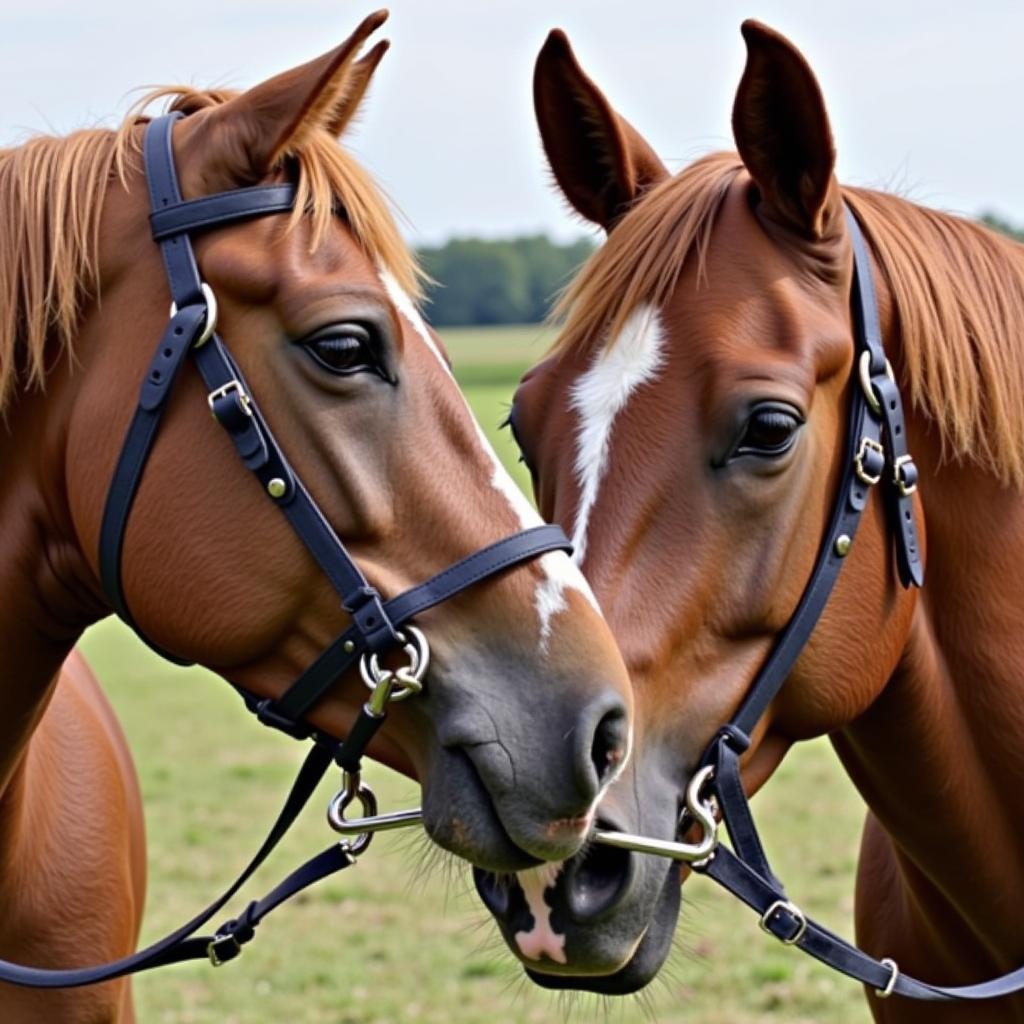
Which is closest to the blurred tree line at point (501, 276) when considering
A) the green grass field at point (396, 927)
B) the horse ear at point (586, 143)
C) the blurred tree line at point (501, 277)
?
the blurred tree line at point (501, 277)

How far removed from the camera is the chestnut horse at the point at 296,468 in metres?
2.64

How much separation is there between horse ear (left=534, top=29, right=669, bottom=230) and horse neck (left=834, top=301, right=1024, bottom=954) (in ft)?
2.56

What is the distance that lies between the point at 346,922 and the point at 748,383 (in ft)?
19.0

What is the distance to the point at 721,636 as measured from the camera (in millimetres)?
3016

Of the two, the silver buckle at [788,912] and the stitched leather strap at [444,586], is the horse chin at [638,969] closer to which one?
the silver buckle at [788,912]

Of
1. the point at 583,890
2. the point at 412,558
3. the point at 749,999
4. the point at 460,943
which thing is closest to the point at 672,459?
the point at 412,558

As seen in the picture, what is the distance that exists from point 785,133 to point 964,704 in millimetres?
1269

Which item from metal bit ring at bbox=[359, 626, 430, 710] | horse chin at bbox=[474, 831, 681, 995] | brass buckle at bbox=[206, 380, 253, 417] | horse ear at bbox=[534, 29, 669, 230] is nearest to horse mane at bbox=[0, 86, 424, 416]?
brass buckle at bbox=[206, 380, 253, 417]

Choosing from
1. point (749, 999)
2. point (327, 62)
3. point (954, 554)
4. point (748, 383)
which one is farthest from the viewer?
point (749, 999)

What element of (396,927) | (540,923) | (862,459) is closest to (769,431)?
(862,459)

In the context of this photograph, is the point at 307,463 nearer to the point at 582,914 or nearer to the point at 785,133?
the point at 582,914

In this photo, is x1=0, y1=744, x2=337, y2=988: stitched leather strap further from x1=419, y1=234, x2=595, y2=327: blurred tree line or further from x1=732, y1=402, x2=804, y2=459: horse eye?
x1=419, y1=234, x2=595, y2=327: blurred tree line

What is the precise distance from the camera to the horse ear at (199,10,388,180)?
2.72 metres

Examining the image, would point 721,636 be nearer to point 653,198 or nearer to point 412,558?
point 412,558
